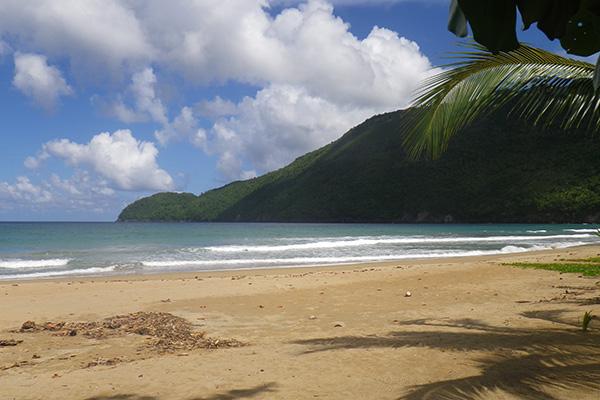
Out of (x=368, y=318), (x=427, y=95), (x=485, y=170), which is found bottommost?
(x=368, y=318)

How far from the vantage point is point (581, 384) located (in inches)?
132

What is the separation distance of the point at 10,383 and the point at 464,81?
462 centimetres

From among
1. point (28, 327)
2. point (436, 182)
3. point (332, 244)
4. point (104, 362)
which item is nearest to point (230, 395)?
point (104, 362)

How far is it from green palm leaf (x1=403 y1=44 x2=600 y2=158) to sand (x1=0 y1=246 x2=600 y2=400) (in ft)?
6.25

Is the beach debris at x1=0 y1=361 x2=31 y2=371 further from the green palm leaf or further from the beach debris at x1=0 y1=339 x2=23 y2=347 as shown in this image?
the green palm leaf

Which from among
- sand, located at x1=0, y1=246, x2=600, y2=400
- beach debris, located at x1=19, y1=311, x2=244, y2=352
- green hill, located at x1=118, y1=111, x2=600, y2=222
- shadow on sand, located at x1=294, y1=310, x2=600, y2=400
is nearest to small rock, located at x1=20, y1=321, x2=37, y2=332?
beach debris, located at x1=19, y1=311, x2=244, y2=352

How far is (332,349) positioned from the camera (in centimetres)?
475

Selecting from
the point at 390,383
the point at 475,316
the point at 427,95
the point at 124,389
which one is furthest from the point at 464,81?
the point at 124,389

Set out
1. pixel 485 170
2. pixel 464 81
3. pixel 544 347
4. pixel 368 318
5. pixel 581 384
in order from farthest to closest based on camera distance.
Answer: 1. pixel 485 170
2. pixel 368 318
3. pixel 464 81
4. pixel 544 347
5. pixel 581 384

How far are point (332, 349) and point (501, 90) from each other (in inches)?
113

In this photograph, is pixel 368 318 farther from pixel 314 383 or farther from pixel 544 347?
pixel 314 383

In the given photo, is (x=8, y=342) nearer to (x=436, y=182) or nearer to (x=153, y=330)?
(x=153, y=330)

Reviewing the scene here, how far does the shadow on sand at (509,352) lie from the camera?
3355 mm

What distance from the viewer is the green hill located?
2376 inches
